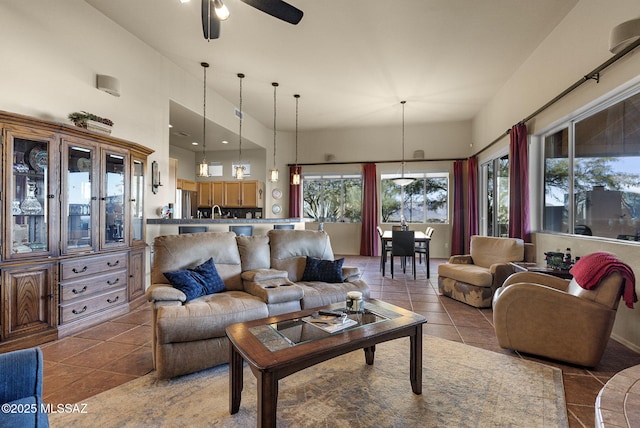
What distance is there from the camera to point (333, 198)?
28.3 ft

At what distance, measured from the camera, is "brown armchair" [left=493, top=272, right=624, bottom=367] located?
2197 millimetres

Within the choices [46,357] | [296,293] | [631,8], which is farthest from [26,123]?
[631,8]

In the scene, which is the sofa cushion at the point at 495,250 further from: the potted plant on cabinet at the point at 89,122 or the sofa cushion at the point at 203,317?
the potted plant on cabinet at the point at 89,122

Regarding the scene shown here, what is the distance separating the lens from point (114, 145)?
3.36 metres

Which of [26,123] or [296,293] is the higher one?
[26,123]

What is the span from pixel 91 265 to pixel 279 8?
3.05m

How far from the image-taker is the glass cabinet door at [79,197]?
9.45 ft

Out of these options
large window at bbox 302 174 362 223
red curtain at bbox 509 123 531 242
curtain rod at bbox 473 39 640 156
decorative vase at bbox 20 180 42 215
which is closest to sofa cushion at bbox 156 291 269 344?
decorative vase at bbox 20 180 42 215

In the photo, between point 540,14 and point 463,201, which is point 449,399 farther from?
point 463,201

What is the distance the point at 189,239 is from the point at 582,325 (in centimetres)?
335

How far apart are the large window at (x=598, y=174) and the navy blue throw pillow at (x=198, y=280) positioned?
3.84 m

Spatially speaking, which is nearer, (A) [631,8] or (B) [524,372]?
(B) [524,372]

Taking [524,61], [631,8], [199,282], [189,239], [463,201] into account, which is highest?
[524,61]

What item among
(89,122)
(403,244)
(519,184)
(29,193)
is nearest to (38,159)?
(29,193)
